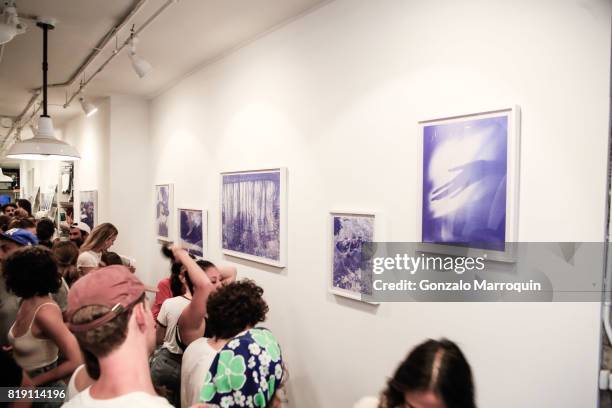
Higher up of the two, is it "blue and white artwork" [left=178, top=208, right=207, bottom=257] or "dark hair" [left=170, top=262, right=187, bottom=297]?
"blue and white artwork" [left=178, top=208, right=207, bottom=257]

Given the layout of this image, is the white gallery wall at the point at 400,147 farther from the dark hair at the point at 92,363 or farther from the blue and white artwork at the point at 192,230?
the dark hair at the point at 92,363

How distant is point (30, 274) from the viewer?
1.96m

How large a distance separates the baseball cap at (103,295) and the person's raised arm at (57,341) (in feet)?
3.54

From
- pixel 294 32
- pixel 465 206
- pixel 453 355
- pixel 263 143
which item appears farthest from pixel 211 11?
pixel 453 355

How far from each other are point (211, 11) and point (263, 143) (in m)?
1.00

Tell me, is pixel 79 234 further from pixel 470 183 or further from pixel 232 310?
pixel 470 183

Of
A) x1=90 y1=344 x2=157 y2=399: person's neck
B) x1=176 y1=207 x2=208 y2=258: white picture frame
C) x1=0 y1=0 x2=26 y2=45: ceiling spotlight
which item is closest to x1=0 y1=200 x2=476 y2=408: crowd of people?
x1=90 y1=344 x2=157 y2=399: person's neck

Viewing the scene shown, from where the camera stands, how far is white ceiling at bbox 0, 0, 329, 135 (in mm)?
2734

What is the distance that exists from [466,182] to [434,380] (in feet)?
2.75

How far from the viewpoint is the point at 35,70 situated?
4.36 meters

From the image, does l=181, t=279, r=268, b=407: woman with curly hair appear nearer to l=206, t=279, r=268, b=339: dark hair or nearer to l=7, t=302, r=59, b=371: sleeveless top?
l=206, t=279, r=268, b=339: dark hair

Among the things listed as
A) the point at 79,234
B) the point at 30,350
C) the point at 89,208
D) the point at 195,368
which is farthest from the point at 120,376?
the point at 89,208

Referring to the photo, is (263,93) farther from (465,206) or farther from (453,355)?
(453,355)

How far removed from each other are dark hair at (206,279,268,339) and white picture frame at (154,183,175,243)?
9.66ft
